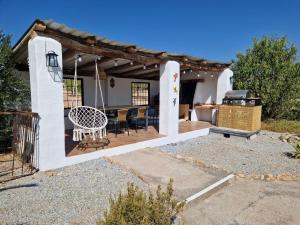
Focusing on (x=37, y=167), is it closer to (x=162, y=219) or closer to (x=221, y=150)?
(x=162, y=219)

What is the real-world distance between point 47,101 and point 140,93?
7664 mm

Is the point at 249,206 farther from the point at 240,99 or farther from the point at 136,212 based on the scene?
the point at 240,99

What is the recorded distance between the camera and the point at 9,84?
550cm

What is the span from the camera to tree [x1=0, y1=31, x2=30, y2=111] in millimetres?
5367

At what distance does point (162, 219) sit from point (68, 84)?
8049 mm

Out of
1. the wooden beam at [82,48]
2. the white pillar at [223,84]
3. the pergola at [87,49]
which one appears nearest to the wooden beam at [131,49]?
the pergola at [87,49]

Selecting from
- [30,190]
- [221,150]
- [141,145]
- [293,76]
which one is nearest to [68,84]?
[141,145]

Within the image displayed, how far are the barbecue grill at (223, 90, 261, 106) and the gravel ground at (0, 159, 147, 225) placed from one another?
635 cm

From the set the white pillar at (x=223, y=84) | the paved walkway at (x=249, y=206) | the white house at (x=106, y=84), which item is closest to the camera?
the paved walkway at (x=249, y=206)

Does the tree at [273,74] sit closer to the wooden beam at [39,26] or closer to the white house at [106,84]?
the white house at [106,84]

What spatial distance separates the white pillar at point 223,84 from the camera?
9375mm

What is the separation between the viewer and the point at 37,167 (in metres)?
4.22

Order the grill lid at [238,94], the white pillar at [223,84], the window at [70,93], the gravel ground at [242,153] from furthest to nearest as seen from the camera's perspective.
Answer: the white pillar at [223,84] → the window at [70,93] → the grill lid at [238,94] → the gravel ground at [242,153]

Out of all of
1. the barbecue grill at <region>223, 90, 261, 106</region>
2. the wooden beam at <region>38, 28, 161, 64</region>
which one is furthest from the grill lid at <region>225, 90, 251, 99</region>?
the wooden beam at <region>38, 28, 161, 64</region>
